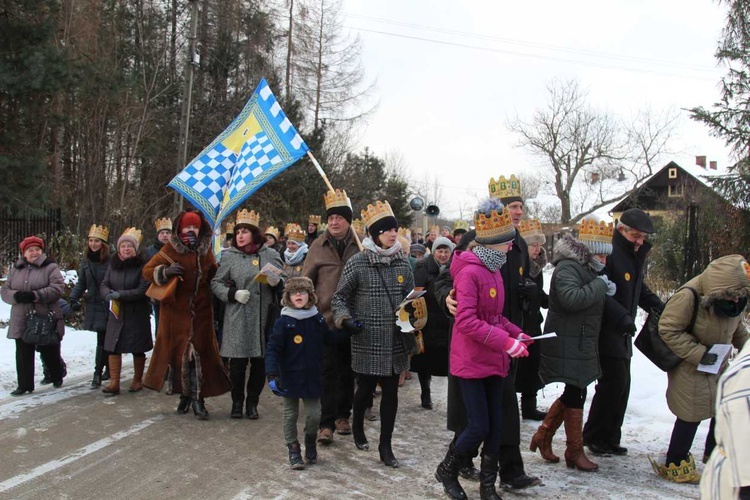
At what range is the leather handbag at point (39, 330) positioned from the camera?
7.54 m

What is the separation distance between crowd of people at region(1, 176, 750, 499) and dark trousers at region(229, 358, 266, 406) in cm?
2

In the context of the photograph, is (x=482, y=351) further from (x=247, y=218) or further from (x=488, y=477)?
(x=247, y=218)

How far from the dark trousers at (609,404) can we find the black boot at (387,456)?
1.82 m

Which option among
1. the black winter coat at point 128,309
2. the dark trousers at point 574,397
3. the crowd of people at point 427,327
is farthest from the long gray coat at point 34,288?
the dark trousers at point 574,397

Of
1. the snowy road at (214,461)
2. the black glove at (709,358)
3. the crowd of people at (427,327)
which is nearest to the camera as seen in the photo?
the crowd of people at (427,327)

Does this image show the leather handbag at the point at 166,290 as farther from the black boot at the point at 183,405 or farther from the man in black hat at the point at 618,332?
the man in black hat at the point at 618,332

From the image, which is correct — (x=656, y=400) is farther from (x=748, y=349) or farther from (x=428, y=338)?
(x=748, y=349)

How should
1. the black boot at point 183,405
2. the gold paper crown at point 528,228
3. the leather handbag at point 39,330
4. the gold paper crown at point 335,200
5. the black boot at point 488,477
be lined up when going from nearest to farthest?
the black boot at point 488,477 < the gold paper crown at point 528,228 < the gold paper crown at point 335,200 < the black boot at point 183,405 < the leather handbag at point 39,330

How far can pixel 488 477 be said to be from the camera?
15.1 feet

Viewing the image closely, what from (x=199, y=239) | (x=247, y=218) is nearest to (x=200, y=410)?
(x=199, y=239)

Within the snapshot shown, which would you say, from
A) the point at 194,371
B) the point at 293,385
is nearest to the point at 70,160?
the point at 194,371

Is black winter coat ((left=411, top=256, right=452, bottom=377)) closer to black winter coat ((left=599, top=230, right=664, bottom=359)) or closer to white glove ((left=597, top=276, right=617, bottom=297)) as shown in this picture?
black winter coat ((left=599, top=230, right=664, bottom=359))

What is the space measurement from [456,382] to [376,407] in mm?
2902

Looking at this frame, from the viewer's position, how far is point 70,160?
21531 millimetres
